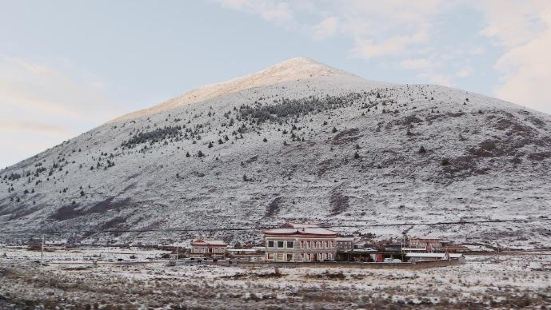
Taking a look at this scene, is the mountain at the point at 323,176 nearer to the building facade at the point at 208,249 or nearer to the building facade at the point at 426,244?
the building facade at the point at 426,244

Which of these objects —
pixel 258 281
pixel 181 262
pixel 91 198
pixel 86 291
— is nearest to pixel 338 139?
pixel 91 198

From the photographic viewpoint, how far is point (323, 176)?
112 meters

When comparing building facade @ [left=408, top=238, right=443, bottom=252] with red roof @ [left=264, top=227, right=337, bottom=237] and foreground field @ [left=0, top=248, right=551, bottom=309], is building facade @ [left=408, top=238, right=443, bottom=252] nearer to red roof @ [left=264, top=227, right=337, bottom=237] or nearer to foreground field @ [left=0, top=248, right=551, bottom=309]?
red roof @ [left=264, top=227, right=337, bottom=237]

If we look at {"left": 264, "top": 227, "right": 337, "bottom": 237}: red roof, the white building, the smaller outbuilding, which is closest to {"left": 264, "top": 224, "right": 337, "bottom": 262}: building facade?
{"left": 264, "top": 227, "right": 337, "bottom": 237}: red roof

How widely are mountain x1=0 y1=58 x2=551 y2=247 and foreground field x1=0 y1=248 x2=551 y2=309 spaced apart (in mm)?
34665

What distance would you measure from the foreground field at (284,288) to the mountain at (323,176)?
114 ft

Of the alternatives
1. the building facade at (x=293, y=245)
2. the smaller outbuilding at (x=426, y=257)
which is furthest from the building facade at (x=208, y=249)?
the smaller outbuilding at (x=426, y=257)

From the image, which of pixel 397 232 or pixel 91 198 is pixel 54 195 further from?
pixel 397 232

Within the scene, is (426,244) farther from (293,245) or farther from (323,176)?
(323,176)

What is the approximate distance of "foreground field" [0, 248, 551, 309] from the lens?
1163 inches

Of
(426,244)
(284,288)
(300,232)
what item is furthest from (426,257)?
(284,288)

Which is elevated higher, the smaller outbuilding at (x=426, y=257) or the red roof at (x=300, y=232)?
the red roof at (x=300, y=232)

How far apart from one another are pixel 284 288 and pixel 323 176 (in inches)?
2954

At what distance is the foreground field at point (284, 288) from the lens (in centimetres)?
2953
